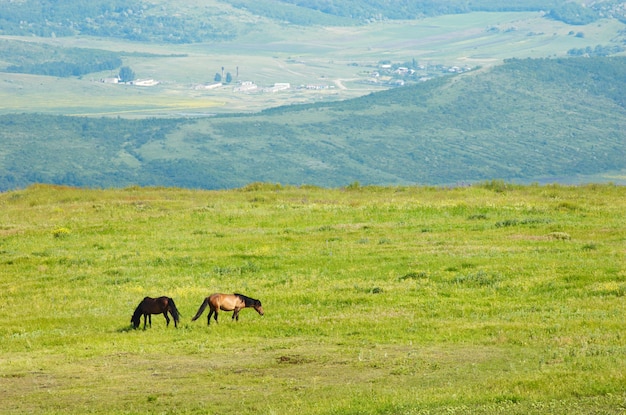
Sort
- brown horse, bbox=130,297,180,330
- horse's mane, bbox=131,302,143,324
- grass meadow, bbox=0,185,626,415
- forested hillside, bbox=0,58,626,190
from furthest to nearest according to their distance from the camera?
1. forested hillside, bbox=0,58,626,190
2. horse's mane, bbox=131,302,143,324
3. brown horse, bbox=130,297,180,330
4. grass meadow, bbox=0,185,626,415

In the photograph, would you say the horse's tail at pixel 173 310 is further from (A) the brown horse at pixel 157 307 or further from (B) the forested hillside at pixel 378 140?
(B) the forested hillside at pixel 378 140

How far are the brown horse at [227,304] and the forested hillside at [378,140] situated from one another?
A: 121 meters

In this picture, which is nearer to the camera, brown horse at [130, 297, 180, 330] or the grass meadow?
the grass meadow

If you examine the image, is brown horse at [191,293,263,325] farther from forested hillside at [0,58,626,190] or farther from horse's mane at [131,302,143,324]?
forested hillside at [0,58,626,190]

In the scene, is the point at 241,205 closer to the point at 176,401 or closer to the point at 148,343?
the point at 148,343

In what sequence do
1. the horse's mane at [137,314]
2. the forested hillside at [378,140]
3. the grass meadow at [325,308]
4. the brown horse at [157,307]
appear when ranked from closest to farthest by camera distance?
the grass meadow at [325,308], the brown horse at [157,307], the horse's mane at [137,314], the forested hillside at [378,140]

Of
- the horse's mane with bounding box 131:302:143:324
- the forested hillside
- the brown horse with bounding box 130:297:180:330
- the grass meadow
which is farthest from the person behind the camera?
the forested hillside

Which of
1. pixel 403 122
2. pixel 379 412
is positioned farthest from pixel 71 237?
pixel 403 122

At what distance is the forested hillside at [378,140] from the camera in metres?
151

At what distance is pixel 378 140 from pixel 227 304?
477ft

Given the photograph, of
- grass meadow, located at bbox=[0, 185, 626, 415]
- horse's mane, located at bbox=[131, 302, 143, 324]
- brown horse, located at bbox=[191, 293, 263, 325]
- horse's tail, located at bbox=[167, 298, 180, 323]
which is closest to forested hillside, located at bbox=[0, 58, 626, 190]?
grass meadow, located at bbox=[0, 185, 626, 415]

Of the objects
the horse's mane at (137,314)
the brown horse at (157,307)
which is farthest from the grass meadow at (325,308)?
the brown horse at (157,307)

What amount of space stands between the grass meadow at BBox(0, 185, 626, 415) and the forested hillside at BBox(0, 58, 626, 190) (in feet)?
337

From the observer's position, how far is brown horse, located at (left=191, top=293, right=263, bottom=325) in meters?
21.8
